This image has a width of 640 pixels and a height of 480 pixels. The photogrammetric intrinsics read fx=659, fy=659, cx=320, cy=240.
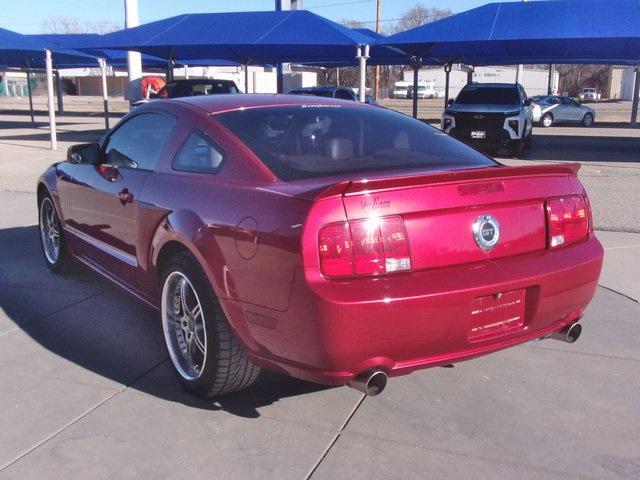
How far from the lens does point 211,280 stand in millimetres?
3176

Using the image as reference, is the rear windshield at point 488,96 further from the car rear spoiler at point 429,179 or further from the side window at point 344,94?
the car rear spoiler at point 429,179

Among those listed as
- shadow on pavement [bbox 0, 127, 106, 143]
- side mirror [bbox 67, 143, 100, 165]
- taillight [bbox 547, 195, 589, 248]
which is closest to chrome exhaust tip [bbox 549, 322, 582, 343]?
taillight [bbox 547, 195, 589, 248]

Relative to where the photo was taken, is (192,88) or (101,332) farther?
(192,88)

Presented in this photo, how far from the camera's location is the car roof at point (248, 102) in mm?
3830

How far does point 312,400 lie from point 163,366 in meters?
1.00

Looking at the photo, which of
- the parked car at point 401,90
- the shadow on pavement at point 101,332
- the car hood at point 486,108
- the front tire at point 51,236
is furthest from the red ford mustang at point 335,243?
the parked car at point 401,90

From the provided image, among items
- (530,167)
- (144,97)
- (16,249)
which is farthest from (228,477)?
(144,97)

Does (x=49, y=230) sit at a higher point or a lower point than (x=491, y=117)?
lower

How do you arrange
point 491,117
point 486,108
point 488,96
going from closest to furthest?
1. point 491,117
2. point 486,108
3. point 488,96

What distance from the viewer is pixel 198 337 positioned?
11.6 ft

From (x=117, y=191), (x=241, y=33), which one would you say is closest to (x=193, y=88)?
(x=241, y=33)

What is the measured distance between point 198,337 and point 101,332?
123cm

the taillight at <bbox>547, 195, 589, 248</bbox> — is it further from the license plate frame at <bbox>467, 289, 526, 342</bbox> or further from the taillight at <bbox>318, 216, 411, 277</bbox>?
the taillight at <bbox>318, 216, 411, 277</bbox>

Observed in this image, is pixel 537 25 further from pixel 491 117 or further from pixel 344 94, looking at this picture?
pixel 344 94
